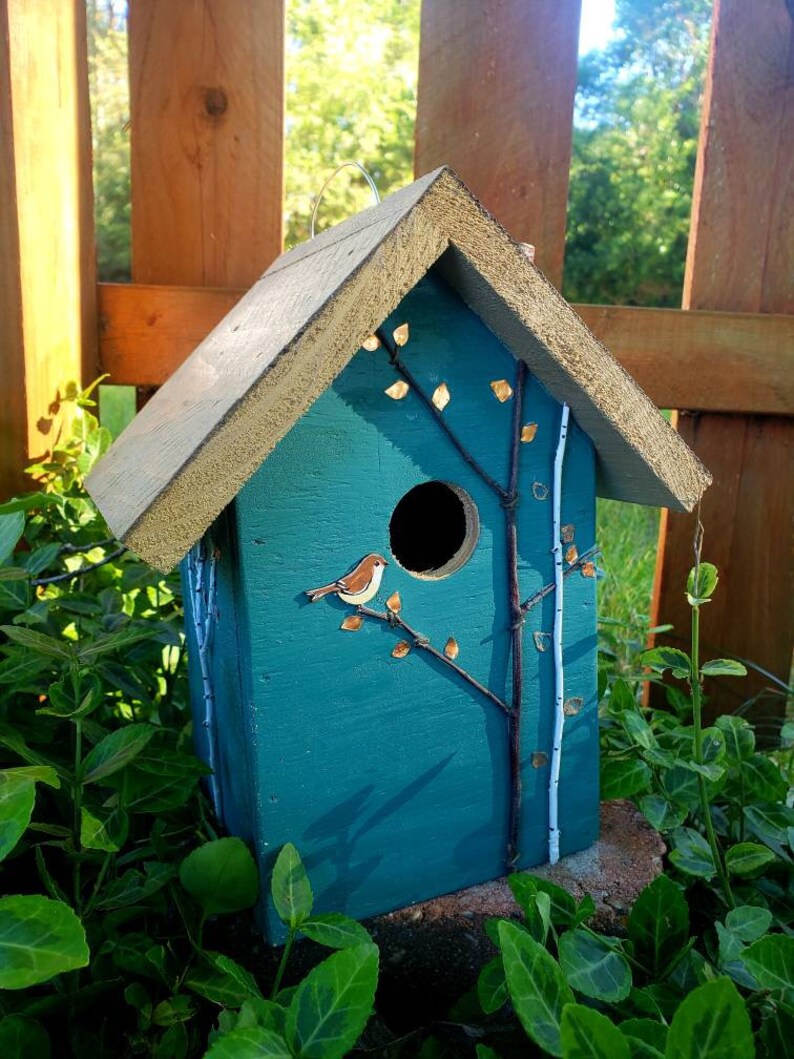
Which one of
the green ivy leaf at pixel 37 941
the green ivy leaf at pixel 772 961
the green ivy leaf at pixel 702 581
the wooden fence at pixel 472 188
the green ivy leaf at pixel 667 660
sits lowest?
the green ivy leaf at pixel 772 961

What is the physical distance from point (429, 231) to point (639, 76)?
41.3ft

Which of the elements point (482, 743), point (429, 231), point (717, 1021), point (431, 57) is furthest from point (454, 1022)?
point (431, 57)

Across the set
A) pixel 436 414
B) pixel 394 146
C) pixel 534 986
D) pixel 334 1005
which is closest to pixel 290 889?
pixel 334 1005

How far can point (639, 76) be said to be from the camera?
1159 centimetres

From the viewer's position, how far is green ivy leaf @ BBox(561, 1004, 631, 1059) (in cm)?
62

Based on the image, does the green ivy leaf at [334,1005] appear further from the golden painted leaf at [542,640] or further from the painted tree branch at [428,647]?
the golden painted leaf at [542,640]

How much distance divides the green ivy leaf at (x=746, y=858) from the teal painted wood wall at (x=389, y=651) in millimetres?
211

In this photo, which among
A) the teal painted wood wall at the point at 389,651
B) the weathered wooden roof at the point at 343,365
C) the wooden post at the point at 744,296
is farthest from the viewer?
the wooden post at the point at 744,296

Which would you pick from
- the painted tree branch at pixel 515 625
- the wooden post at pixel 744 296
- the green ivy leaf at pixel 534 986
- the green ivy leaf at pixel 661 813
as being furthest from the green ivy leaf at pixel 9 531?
the wooden post at pixel 744 296

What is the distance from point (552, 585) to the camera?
3.66ft

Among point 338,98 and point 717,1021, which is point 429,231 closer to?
point 717,1021

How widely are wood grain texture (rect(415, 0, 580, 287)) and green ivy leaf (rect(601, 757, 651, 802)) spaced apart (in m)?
1.03

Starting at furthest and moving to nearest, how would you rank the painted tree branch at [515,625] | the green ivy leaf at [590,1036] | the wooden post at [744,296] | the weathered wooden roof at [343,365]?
the wooden post at [744,296] < the painted tree branch at [515,625] < the weathered wooden roof at [343,365] < the green ivy leaf at [590,1036]

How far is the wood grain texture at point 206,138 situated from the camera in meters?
1.68
